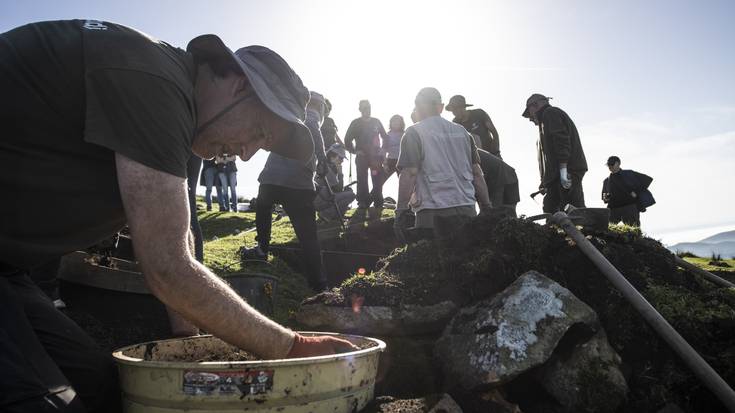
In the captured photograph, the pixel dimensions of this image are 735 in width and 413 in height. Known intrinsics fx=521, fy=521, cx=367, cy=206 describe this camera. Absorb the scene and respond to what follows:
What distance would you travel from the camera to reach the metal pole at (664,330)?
2.75 metres

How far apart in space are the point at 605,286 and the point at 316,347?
8.09 feet

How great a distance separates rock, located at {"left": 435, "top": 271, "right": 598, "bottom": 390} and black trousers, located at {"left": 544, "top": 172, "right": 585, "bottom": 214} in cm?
422

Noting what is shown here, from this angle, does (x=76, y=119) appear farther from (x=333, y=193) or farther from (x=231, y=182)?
(x=231, y=182)

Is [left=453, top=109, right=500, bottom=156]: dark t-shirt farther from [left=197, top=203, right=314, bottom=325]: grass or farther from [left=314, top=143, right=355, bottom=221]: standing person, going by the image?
[left=197, top=203, right=314, bottom=325]: grass

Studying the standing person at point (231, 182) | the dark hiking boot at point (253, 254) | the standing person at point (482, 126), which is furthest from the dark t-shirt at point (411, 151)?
the standing person at point (231, 182)

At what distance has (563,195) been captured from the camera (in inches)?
285

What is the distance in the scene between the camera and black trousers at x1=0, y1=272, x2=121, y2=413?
5.32ft

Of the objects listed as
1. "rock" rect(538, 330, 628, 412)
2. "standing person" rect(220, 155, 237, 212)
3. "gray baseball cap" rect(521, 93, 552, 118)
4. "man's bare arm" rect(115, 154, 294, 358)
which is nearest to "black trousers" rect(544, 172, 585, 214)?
"gray baseball cap" rect(521, 93, 552, 118)

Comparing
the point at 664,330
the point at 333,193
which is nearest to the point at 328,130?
the point at 333,193

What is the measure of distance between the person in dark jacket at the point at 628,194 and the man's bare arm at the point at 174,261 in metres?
9.55

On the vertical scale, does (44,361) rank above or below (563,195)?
below

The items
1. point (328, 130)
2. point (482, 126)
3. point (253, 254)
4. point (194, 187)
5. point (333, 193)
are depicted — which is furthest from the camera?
point (328, 130)

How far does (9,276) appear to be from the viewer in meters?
2.11

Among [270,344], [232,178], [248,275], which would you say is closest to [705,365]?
[270,344]
